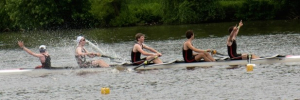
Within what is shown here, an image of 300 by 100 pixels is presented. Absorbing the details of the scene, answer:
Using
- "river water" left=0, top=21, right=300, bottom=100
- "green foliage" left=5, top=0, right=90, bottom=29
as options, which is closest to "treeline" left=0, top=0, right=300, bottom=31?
"green foliage" left=5, top=0, right=90, bottom=29

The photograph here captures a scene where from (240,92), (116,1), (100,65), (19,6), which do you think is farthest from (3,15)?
(240,92)

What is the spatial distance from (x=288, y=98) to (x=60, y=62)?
54.9ft

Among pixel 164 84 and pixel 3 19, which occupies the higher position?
pixel 3 19

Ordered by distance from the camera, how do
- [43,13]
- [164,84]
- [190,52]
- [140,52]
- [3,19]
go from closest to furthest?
[164,84] < [190,52] < [140,52] < [43,13] < [3,19]

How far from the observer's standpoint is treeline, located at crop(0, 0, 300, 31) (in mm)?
67625

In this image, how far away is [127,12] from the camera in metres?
74.4

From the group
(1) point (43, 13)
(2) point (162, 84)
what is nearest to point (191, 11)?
(1) point (43, 13)

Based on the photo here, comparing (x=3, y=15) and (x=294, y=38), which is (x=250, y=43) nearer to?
(x=294, y=38)

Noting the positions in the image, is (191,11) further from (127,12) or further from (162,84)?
(162,84)

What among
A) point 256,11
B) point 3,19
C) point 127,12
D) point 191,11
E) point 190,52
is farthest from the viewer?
point 3,19

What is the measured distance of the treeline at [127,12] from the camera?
67.6 meters

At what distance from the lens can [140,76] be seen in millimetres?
22844

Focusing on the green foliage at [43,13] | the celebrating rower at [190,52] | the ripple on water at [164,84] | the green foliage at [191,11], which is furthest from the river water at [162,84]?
the green foliage at [43,13]

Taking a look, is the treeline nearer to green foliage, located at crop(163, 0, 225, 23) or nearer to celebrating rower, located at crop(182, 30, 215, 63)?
green foliage, located at crop(163, 0, 225, 23)
